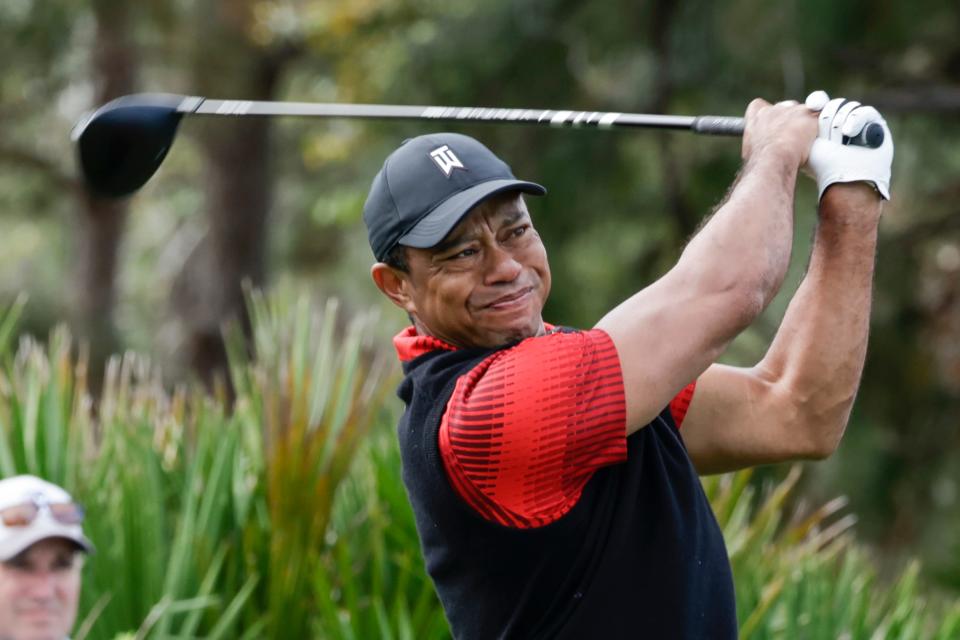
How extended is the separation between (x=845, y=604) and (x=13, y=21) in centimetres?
1001

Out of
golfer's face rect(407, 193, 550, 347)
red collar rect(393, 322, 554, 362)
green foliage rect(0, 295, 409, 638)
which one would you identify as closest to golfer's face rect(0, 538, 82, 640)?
green foliage rect(0, 295, 409, 638)

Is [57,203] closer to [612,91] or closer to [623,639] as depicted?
[612,91]

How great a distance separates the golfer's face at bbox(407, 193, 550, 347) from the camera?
2.73m

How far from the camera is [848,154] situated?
2.72 metres

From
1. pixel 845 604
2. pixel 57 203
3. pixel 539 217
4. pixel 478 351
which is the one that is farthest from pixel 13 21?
pixel 478 351

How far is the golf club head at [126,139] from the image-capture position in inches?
135

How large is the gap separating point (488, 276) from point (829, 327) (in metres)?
0.66

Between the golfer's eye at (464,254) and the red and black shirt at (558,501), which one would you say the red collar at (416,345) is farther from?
the golfer's eye at (464,254)

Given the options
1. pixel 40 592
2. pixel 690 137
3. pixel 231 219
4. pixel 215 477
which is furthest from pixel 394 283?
pixel 231 219

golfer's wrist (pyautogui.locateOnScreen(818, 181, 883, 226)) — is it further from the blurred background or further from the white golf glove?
the blurred background

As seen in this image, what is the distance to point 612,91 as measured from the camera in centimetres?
882

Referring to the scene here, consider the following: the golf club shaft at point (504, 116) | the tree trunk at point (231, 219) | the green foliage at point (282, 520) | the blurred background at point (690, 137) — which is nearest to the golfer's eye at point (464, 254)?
the golf club shaft at point (504, 116)

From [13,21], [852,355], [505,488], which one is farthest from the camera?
[13,21]

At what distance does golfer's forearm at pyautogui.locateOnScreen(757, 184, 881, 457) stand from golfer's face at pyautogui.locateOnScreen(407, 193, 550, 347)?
510mm
